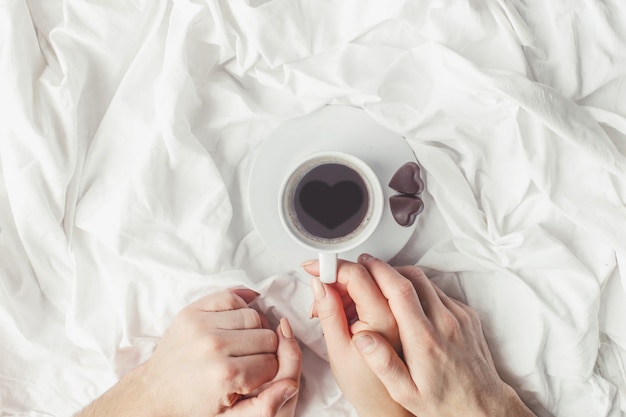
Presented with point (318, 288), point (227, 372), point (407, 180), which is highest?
point (407, 180)

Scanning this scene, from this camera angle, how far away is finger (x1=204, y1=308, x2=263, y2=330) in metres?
0.92

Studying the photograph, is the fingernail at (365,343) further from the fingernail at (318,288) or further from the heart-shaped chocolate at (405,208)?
the heart-shaped chocolate at (405,208)

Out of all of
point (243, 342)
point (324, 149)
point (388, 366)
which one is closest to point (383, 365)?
point (388, 366)

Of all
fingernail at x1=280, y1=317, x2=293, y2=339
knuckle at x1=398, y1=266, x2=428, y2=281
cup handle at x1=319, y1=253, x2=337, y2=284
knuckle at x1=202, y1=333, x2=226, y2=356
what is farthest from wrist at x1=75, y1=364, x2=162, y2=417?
knuckle at x1=398, y1=266, x2=428, y2=281

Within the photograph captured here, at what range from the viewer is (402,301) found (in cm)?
89

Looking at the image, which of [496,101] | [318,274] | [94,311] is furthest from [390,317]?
[94,311]

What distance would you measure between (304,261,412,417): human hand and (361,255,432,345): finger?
13 mm

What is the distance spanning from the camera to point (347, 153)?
933 mm

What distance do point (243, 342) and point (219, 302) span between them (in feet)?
0.25

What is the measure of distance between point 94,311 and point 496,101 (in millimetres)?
739

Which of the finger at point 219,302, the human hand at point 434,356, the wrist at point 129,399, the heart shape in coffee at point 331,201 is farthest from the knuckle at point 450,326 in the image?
the wrist at point 129,399

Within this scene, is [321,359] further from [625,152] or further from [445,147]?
[625,152]

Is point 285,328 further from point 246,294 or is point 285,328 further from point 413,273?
point 413,273

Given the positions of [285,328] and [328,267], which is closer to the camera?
[328,267]
